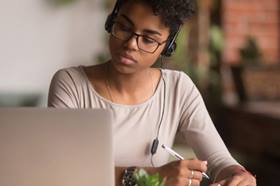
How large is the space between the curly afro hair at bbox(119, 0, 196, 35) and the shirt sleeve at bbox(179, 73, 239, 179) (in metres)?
0.21

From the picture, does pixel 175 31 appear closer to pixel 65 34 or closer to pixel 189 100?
pixel 189 100

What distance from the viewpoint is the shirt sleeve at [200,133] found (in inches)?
51.3

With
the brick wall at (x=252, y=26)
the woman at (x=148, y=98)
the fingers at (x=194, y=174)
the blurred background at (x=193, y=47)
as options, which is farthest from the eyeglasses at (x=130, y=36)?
the brick wall at (x=252, y=26)

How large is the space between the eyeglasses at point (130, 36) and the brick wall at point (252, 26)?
2.65 meters

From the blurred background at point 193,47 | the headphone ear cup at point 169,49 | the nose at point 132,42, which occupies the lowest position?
the blurred background at point 193,47

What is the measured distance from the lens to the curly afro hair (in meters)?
1.21

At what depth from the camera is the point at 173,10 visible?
48.3 inches

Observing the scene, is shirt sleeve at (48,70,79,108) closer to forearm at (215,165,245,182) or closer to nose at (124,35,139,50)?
nose at (124,35,139,50)

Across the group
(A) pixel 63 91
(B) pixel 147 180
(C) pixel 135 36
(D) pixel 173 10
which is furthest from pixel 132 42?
(B) pixel 147 180

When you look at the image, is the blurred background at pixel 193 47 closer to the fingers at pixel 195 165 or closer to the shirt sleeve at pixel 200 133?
the shirt sleeve at pixel 200 133

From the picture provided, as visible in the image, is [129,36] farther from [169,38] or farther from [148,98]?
[148,98]

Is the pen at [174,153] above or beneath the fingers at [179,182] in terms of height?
above

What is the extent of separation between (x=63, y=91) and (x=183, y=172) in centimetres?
36

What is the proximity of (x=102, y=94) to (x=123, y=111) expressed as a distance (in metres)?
0.06
